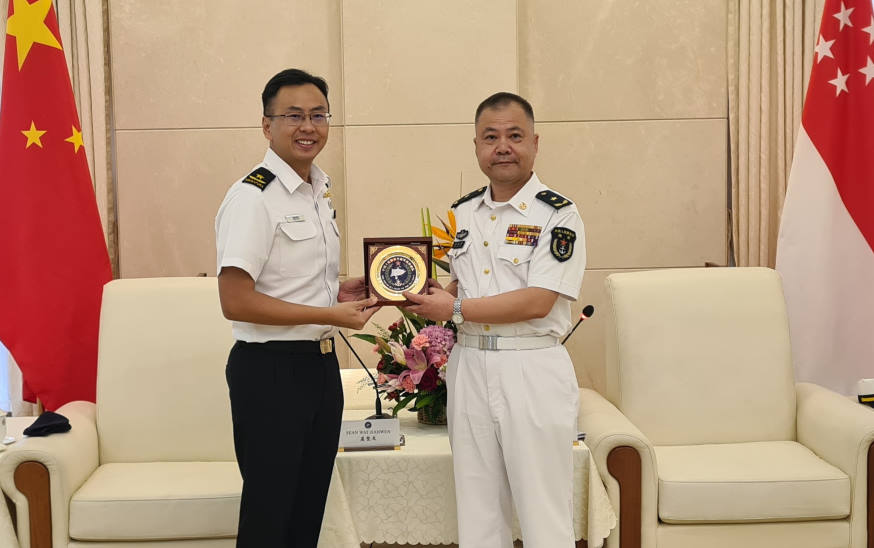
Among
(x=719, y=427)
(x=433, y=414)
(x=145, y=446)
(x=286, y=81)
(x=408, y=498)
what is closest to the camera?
(x=286, y=81)

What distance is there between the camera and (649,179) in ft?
13.4

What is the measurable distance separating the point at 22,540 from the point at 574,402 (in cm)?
168

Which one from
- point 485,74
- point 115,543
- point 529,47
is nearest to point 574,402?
point 115,543

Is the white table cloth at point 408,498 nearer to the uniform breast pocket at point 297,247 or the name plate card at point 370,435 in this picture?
the name plate card at point 370,435

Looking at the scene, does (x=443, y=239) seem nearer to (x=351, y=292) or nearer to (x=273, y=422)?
(x=351, y=292)

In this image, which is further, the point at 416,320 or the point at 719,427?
the point at 719,427

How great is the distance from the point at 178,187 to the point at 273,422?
91.8 inches

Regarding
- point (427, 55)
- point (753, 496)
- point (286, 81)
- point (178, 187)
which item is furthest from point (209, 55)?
point (753, 496)

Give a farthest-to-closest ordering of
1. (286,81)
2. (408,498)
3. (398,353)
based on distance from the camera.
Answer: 1. (398,353)
2. (408,498)
3. (286,81)

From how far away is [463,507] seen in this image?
2.23 m

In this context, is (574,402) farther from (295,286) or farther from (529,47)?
(529,47)

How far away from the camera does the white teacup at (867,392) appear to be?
3105 mm

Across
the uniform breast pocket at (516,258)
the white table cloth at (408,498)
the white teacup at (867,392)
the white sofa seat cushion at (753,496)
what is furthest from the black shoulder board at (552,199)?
the white teacup at (867,392)

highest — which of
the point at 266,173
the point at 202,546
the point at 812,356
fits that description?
the point at 266,173
